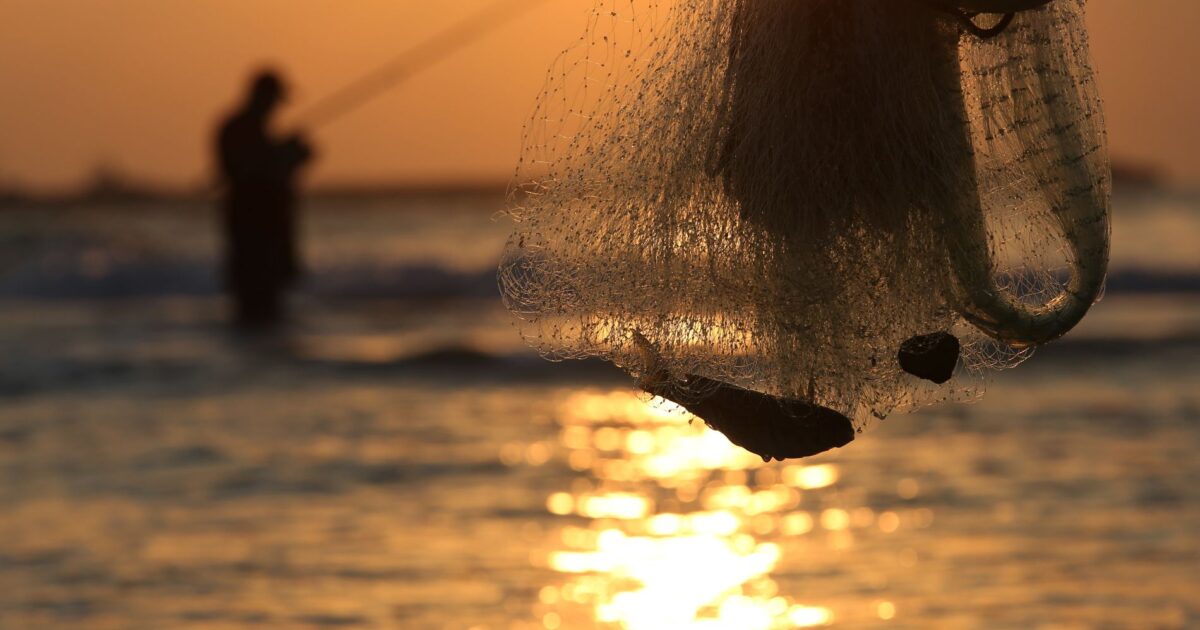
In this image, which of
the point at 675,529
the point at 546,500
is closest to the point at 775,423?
the point at 675,529

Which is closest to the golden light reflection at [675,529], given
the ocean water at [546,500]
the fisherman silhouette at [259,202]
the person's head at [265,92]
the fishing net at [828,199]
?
the ocean water at [546,500]

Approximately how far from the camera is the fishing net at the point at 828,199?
2887mm

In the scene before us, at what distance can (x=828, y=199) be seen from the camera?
2.92 m

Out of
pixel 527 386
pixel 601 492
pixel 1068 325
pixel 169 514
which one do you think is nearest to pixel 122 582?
pixel 169 514

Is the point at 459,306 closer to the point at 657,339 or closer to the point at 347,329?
the point at 347,329

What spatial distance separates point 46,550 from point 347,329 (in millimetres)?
10592

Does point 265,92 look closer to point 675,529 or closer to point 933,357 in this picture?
point 675,529

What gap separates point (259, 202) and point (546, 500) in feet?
27.8

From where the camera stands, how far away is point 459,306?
66.5 ft

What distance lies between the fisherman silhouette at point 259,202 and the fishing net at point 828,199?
10.3 meters

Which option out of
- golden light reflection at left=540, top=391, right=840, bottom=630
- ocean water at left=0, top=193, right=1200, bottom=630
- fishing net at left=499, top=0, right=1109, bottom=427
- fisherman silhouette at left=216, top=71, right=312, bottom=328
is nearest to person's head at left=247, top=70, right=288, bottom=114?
fisherman silhouette at left=216, top=71, right=312, bottom=328

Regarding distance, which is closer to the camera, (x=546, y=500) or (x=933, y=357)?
(x=933, y=357)

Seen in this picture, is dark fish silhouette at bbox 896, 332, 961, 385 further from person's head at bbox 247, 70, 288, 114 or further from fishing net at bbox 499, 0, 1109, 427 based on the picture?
person's head at bbox 247, 70, 288, 114

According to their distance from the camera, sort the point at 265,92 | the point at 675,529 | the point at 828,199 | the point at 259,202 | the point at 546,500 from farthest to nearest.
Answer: the point at 259,202 → the point at 265,92 → the point at 546,500 → the point at 675,529 → the point at 828,199
